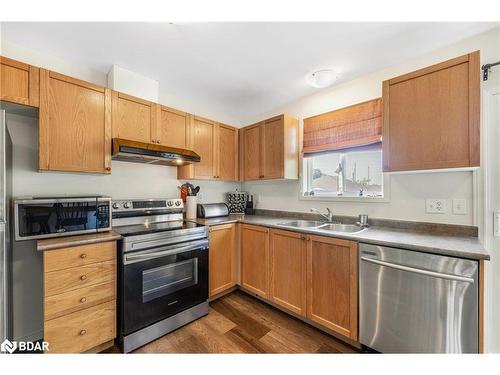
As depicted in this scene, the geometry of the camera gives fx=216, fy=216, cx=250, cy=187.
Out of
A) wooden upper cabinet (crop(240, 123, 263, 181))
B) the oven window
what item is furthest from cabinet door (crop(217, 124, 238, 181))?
the oven window

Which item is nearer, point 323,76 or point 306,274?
point 306,274

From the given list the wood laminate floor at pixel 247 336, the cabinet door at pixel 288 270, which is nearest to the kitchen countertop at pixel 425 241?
the cabinet door at pixel 288 270

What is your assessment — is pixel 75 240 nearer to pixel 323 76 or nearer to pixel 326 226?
pixel 326 226

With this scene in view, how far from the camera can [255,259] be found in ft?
8.07

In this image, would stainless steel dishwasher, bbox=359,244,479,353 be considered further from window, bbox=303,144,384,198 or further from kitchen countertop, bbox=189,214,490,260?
window, bbox=303,144,384,198

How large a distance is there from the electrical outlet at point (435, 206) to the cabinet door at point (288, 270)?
108 cm

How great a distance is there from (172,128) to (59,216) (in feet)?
4.31

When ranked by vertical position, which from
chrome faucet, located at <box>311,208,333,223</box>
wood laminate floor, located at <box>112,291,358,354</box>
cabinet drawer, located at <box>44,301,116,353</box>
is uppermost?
chrome faucet, located at <box>311,208,333,223</box>

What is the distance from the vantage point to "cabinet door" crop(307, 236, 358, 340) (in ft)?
5.55

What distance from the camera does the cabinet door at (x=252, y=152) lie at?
290 centimetres

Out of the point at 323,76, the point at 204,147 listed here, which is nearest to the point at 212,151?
the point at 204,147

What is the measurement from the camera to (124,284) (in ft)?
5.49

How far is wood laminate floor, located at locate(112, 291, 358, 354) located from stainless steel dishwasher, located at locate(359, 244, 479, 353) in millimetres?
380

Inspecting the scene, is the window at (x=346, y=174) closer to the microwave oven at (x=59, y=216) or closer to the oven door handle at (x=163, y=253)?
the oven door handle at (x=163, y=253)
